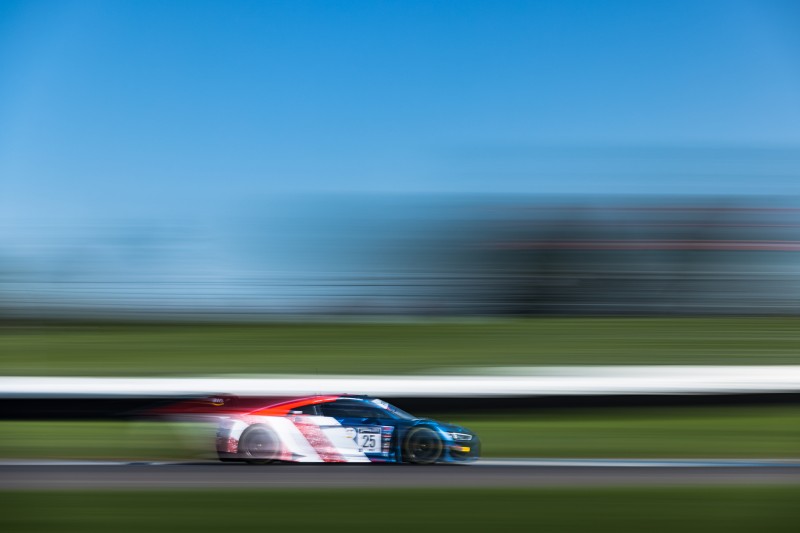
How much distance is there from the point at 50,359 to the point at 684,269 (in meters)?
6.91

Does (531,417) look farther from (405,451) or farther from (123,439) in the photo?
(123,439)

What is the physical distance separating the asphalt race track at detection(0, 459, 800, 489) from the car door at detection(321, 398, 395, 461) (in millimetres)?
166

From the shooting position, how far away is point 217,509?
15.1 feet

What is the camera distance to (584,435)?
26.2ft

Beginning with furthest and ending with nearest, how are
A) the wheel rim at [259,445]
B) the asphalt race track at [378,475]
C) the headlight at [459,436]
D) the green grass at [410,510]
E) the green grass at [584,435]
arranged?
the green grass at [584,435] < the headlight at [459,436] < the wheel rim at [259,445] < the asphalt race track at [378,475] < the green grass at [410,510]

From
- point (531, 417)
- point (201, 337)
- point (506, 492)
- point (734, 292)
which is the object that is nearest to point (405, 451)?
point (506, 492)

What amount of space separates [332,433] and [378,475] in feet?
1.37

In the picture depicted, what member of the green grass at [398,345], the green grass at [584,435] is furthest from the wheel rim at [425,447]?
the green grass at [398,345]

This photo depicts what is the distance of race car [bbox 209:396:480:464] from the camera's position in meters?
5.79

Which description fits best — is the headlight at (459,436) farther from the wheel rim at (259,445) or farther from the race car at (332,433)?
the wheel rim at (259,445)

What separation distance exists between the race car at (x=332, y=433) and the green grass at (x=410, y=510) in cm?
69

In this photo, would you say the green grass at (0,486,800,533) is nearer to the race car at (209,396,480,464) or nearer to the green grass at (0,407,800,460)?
the race car at (209,396,480,464)

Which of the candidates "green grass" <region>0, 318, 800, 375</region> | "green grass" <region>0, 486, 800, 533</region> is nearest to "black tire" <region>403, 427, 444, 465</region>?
"green grass" <region>0, 486, 800, 533</region>

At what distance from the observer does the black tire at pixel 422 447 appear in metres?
5.91
